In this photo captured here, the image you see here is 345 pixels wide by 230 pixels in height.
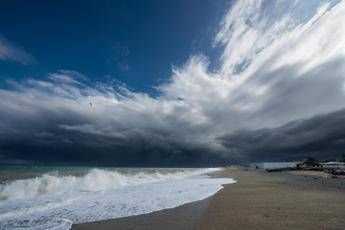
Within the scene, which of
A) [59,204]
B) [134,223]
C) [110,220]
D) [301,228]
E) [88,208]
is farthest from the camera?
[59,204]

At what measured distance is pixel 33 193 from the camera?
23.1 meters

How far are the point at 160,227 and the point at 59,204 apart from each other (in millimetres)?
9126

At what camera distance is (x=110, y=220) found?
1169 cm

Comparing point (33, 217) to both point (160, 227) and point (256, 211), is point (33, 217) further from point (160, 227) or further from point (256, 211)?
point (256, 211)

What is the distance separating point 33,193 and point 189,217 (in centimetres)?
1640

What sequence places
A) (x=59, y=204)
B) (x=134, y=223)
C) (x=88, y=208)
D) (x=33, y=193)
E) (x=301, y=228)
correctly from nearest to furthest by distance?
(x=301, y=228)
(x=134, y=223)
(x=88, y=208)
(x=59, y=204)
(x=33, y=193)

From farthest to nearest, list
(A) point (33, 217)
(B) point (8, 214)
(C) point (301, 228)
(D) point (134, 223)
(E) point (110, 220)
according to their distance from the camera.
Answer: (B) point (8, 214) < (A) point (33, 217) < (E) point (110, 220) < (D) point (134, 223) < (C) point (301, 228)

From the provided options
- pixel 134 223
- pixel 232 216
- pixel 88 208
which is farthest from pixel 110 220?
pixel 232 216

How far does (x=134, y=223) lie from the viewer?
36.0ft

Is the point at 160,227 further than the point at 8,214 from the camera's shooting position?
No

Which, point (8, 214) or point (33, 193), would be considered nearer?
point (8, 214)

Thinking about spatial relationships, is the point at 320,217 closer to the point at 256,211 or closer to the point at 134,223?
the point at 256,211

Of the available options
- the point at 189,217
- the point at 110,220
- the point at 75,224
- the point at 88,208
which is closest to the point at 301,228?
the point at 189,217

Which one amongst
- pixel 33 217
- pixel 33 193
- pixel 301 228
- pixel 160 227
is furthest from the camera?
pixel 33 193
